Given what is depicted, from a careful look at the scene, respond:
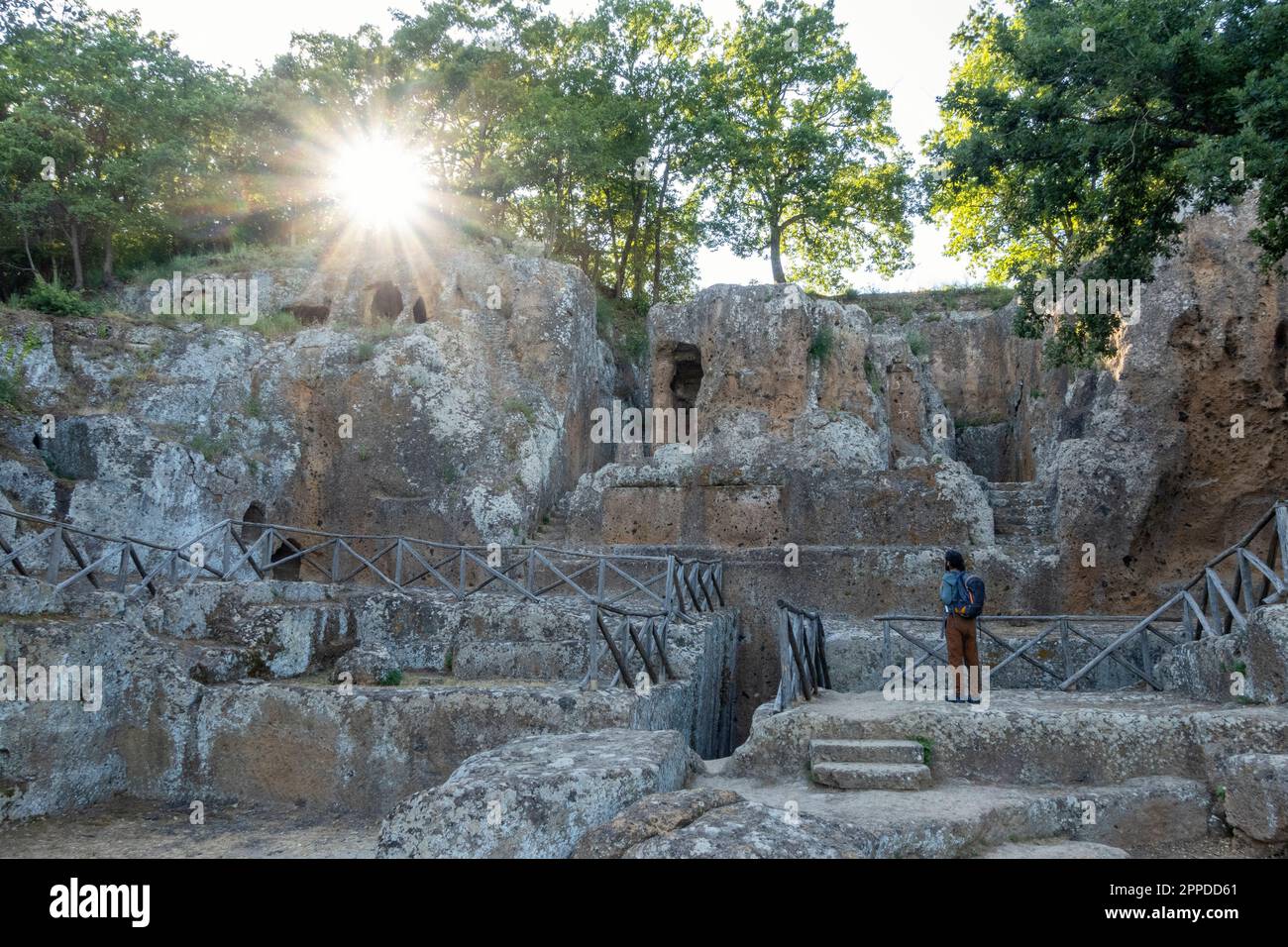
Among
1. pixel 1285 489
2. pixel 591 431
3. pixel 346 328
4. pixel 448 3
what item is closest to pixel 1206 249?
pixel 1285 489

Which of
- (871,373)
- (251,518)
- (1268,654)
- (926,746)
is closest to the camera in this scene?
(1268,654)

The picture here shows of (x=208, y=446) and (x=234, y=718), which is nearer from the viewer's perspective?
(x=234, y=718)

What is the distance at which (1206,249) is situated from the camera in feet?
38.6

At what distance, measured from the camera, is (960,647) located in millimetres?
7453

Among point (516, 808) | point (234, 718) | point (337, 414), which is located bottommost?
point (234, 718)

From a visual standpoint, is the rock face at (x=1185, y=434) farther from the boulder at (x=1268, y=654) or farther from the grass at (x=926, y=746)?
the grass at (x=926, y=746)

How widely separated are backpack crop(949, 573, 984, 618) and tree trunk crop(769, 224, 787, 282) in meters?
17.4

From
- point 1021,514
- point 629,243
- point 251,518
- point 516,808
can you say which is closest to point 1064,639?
point 1021,514

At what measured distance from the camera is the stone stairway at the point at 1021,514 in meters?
13.3

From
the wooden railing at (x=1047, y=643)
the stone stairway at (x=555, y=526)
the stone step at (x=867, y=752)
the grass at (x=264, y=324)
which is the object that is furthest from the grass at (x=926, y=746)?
the grass at (x=264, y=324)

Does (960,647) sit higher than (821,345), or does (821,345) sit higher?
(821,345)

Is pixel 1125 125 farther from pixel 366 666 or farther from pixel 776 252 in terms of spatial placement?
pixel 776 252

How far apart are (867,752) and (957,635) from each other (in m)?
1.79

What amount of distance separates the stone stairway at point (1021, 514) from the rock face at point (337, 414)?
294 inches
